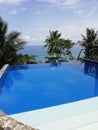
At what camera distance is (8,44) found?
12.8 meters

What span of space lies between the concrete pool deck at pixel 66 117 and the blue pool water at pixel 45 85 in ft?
2.47

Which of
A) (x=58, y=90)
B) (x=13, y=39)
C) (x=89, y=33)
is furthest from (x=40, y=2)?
(x=58, y=90)

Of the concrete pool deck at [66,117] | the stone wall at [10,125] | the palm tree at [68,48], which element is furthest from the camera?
the palm tree at [68,48]

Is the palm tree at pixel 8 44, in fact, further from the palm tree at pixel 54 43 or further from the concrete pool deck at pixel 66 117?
the concrete pool deck at pixel 66 117

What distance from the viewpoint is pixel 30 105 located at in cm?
655

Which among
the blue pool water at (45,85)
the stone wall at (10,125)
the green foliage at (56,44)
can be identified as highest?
the green foliage at (56,44)

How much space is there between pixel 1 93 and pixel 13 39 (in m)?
5.67

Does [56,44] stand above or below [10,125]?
above

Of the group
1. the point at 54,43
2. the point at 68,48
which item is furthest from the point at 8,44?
the point at 68,48

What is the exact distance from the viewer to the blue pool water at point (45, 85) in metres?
6.86

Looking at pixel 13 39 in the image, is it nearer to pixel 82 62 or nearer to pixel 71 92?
pixel 82 62

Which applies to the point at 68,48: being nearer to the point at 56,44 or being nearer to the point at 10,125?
the point at 56,44

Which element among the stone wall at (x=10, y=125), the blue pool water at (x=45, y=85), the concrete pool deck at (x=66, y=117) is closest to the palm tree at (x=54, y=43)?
the blue pool water at (x=45, y=85)

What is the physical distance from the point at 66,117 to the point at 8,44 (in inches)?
334
